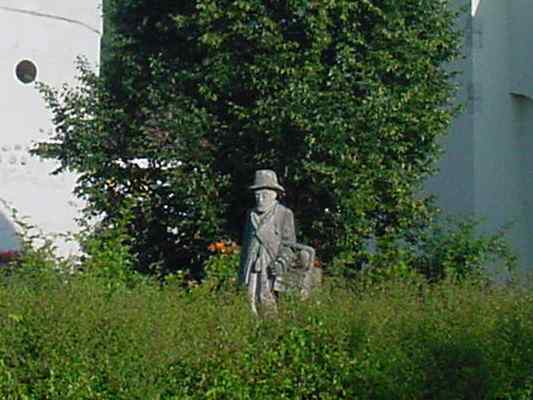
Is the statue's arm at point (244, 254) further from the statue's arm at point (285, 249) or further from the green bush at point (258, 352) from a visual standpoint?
the green bush at point (258, 352)

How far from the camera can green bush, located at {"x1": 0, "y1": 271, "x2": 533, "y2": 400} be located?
22.9 feet

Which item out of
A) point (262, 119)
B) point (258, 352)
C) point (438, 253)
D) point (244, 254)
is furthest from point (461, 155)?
point (258, 352)

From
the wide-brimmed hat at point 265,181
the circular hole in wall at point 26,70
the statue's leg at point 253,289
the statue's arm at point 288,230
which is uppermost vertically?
the circular hole in wall at point 26,70

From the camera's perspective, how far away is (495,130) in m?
15.9

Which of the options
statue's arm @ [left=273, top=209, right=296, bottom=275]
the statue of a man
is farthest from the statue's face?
statue's arm @ [left=273, top=209, right=296, bottom=275]

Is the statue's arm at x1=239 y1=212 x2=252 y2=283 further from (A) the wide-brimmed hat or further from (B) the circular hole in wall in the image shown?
(B) the circular hole in wall

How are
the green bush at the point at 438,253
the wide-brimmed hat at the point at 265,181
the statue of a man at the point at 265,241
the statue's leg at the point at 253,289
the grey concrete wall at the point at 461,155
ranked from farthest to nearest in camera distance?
the grey concrete wall at the point at 461,155 → the green bush at the point at 438,253 → the wide-brimmed hat at the point at 265,181 → the statue of a man at the point at 265,241 → the statue's leg at the point at 253,289

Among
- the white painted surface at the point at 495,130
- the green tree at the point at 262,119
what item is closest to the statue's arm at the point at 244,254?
the green tree at the point at 262,119

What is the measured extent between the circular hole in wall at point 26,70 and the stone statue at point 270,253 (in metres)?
8.80

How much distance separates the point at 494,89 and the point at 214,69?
5.57 m

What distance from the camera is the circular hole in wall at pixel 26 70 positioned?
17.6m

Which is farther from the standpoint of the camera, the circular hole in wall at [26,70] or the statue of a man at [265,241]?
the circular hole in wall at [26,70]

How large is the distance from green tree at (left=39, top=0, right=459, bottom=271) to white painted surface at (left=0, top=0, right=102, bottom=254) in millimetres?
4979

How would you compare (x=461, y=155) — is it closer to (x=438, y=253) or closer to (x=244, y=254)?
(x=438, y=253)
